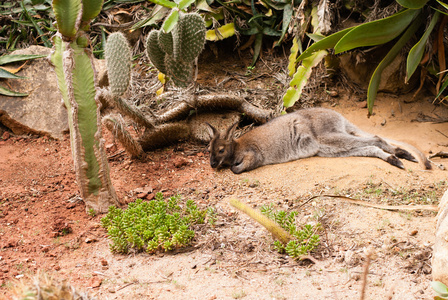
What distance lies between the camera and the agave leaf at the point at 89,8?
13.2 feet

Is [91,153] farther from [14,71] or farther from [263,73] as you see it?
[263,73]

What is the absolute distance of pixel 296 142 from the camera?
5.89m

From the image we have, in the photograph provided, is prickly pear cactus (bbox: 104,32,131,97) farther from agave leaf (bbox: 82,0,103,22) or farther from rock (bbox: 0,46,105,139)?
rock (bbox: 0,46,105,139)

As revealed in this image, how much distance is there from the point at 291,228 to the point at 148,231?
3.96 ft

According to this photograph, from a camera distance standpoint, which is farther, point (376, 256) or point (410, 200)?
point (410, 200)

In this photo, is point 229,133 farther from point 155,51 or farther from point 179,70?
point 155,51

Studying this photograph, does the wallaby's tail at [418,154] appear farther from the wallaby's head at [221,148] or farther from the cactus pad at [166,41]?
the cactus pad at [166,41]

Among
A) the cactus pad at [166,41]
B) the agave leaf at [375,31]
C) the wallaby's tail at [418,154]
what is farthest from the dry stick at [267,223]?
the cactus pad at [166,41]

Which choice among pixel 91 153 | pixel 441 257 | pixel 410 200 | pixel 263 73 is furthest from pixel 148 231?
pixel 263 73

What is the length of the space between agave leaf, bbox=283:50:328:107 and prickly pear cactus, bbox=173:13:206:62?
1482 millimetres

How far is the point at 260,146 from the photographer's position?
5.88 meters

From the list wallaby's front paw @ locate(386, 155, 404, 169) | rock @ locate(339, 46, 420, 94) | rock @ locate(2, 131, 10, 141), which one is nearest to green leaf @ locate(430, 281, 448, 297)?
wallaby's front paw @ locate(386, 155, 404, 169)

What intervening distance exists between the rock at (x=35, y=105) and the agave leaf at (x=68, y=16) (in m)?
2.64

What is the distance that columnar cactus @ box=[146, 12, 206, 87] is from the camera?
17.6 ft
